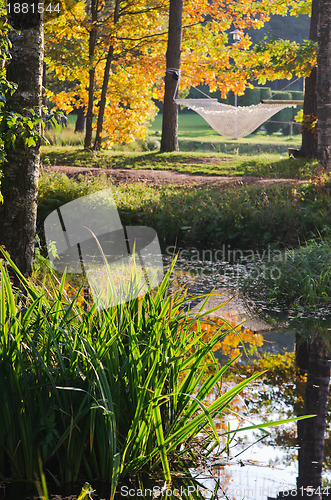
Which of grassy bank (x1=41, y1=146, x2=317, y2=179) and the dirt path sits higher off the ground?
grassy bank (x1=41, y1=146, x2=317, y2=179)

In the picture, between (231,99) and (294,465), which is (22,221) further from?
(231,99)

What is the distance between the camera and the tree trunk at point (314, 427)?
7.84 ft

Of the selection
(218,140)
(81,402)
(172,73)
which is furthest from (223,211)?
(218,140)

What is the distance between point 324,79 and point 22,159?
731 centimetres

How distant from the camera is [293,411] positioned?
3023 millimetres

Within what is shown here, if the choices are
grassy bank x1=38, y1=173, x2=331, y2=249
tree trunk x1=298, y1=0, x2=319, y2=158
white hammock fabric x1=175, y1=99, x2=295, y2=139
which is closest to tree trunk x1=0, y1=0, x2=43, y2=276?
grassy bank x1=38, y1=173, x2=331, y2=249

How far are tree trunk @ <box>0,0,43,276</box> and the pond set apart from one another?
99 cm

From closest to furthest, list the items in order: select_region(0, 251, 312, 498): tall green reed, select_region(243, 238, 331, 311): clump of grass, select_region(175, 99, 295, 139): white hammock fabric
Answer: select_region(0, 251, 312, 498): tall green reed
select_region(243, 238, 331, 311): clump of grass
select_region(175, 99, 295, 139): white hammock fabric

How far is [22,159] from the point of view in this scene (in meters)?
Answer: 3.30

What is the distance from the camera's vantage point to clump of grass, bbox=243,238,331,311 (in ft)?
17.1

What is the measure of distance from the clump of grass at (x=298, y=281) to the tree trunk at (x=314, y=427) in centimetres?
123

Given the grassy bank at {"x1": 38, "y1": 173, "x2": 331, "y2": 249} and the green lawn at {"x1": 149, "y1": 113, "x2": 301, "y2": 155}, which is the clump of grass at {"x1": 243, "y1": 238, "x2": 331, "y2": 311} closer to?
the grassy bank at {"x1": 38, "y1": 173, "x2": 331, "y2": 249}

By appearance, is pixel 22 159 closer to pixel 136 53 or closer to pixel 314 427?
pixel 314 427

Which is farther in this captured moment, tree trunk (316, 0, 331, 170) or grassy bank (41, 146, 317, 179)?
grassy bank (41, 146, 317, 179)
